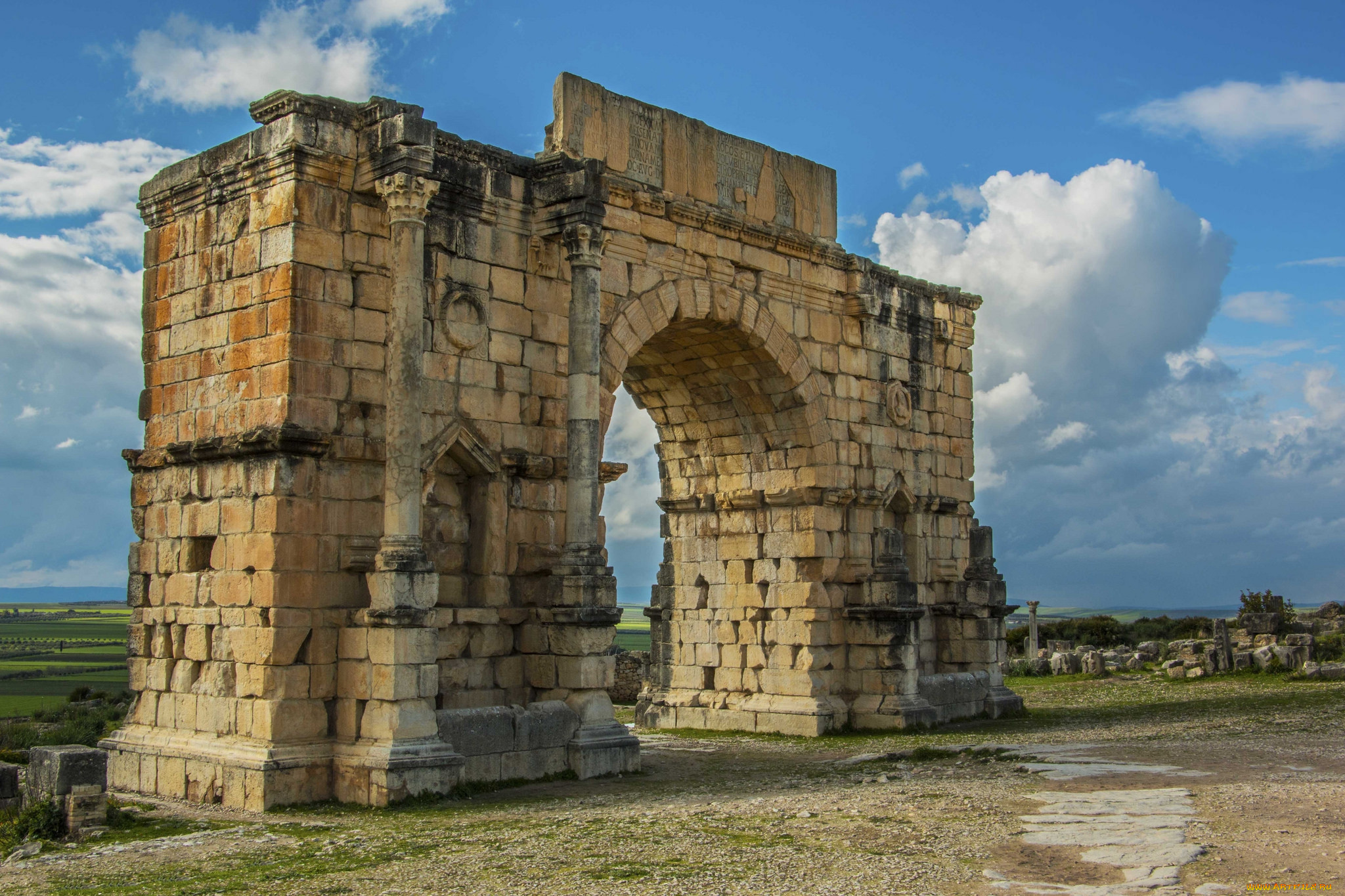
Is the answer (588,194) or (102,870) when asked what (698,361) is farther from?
(102,870)

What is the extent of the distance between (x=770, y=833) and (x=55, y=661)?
40.5 metres

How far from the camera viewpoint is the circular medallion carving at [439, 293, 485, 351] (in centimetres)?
1129

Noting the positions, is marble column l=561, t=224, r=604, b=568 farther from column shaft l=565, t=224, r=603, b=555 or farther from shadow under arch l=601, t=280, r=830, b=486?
shadow under arch l=601, t=280, r=830, b=486

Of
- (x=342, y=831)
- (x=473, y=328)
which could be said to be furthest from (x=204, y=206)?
(x=342, y=831)

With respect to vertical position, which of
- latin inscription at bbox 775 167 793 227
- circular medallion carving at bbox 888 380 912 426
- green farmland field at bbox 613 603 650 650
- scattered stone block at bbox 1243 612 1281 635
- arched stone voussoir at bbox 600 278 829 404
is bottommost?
green farmland field at bbox 613 603 650 650

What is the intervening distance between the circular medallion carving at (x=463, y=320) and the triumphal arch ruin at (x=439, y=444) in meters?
0.03

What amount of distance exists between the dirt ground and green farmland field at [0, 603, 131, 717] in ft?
42.5

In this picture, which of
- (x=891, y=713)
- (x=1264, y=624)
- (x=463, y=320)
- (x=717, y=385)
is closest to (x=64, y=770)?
(x=463, y=320)

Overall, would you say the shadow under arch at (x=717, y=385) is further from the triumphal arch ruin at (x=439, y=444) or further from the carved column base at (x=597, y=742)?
the carved column base at (x=597, y=742)

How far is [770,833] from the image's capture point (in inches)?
336

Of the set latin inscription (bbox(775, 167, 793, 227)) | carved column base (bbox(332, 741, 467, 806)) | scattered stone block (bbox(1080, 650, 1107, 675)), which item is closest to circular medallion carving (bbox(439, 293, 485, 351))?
carved column base (bbox(332, 741, 467, 806))

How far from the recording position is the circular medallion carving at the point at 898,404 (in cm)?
1633

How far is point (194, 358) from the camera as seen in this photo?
11.4 metres

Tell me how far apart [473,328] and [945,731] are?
7386 mm
